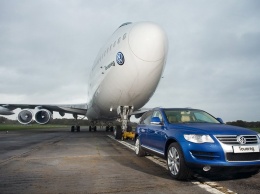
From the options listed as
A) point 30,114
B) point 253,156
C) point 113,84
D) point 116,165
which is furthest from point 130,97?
point 30,114

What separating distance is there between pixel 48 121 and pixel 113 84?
11.2 metres

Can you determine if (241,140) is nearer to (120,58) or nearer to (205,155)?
(205,155)

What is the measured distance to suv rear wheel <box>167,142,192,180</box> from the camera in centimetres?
495

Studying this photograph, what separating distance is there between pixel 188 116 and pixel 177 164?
1829mm

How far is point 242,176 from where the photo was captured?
17.8 ft

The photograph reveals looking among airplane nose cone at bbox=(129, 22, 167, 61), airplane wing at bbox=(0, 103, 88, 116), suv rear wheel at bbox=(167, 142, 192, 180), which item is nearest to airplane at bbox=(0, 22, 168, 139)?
airplane nose cone at bbox=(129, 22, 167, 61)

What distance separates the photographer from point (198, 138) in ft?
16.0

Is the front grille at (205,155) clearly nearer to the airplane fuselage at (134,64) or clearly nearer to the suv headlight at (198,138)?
the suv headlight at (198,138)

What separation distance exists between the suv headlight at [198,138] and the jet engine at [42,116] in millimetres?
19708

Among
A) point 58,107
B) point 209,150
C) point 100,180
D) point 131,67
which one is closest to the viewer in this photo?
point 209,150

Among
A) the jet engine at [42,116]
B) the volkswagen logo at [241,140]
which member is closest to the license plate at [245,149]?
the volkswagen logo at [241,140]

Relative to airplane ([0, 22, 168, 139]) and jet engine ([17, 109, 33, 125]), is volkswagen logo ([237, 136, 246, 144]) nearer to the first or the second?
airplane ([0, 22, 168, 139])

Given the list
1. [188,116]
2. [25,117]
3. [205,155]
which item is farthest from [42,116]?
[205,155]

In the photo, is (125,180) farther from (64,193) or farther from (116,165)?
(116,165)
